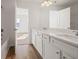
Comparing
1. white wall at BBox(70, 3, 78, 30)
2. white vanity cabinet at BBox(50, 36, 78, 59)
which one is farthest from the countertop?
white wall at BBox(70, 3, 78, 30)

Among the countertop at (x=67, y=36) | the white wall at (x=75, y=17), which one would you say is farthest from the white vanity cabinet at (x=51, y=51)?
the white wall at (x=75, y=17)

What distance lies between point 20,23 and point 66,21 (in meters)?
6.15

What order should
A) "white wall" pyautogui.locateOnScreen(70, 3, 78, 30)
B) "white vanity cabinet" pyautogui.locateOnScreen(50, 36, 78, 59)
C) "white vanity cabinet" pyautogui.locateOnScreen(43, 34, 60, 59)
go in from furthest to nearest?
"white wall" pyautogui.locateOnScreen(70, 3, 78, 30) < "white vanity cabinet" pyautogui.locateOnScreen(43, 34, 60, 59) < "white vanity cabinet" pyautogui.locateOnScreen(50, 36, 78, 59)

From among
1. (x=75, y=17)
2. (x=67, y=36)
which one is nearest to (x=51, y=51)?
(x=67, y=36)

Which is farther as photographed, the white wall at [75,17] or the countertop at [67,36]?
the white wall at [75,17]

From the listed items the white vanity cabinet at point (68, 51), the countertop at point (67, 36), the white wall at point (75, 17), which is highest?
the white wall at point (75, 17)

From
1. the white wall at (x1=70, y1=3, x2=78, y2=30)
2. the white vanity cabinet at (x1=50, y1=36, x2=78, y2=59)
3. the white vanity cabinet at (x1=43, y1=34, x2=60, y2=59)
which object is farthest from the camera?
the white wall at (x1=70, y1=3, x2=78, y2=30)

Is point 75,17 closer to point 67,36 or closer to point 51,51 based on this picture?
point 67,36

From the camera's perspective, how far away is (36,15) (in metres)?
6.54

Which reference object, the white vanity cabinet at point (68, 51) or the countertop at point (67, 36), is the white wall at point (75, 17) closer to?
the countertop at point (67, 36)

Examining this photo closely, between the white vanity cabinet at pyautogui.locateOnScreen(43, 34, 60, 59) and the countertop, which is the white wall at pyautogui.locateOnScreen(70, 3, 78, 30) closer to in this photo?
the countertop

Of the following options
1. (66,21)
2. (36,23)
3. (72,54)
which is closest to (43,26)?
(36,23)

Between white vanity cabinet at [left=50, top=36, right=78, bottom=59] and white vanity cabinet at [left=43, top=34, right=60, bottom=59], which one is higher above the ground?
white vanity cabinet at [left=50, top=36, right=78, bottom=59]

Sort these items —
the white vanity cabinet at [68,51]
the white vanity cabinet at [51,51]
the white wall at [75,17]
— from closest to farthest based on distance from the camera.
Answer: the white vanity cabinet at [68,51] → the white vanity cabinet at [51,51] → the white wall at [75,17]
